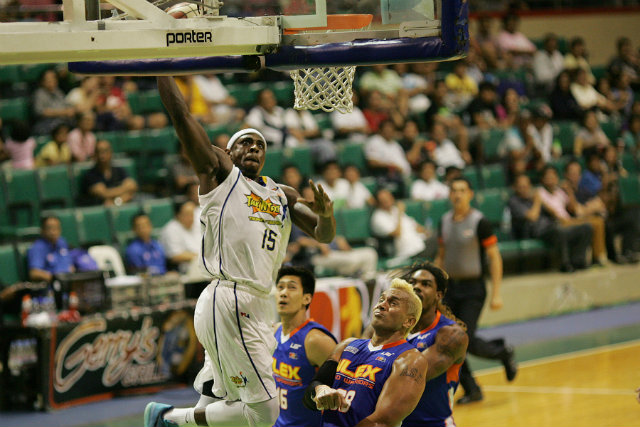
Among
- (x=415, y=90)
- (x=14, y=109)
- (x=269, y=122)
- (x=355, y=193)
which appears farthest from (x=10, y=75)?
(x=415, y=90)

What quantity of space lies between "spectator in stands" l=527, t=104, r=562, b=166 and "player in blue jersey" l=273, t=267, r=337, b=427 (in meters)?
9.17

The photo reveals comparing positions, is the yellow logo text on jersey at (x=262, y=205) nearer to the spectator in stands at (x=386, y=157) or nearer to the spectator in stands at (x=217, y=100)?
the spectator in stands at (x=217, y=100)

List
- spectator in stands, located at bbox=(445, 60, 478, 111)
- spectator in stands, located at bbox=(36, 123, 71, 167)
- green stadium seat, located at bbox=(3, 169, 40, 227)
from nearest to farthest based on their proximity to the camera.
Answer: green stadium seat, located at bbox=(3, 169, 40, 227) → spectator in stands, located at bbox=(36, 123, 71, 167) → spectator in stands, located at bbox=(445, 60, 478, 111)

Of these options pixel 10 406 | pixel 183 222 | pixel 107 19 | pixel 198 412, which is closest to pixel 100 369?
pixel 10 406

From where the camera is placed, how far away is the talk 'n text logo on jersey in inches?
225

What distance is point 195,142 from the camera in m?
5.37

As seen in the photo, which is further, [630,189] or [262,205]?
[630,189]

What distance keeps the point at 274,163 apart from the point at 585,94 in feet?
22.6

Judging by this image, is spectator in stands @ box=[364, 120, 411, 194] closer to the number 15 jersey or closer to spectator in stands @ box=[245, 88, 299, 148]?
spectator in stands @ box=[245, 88, 299, 148]

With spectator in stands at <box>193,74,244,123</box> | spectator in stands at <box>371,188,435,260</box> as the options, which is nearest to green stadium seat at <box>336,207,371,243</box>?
spectator in stands at <box>371,188,435,260</box>

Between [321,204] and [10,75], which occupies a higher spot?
[10,75]

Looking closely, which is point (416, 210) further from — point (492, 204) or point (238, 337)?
point (238, 337)

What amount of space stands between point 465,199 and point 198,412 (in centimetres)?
375

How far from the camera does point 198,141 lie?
17.6 ft
